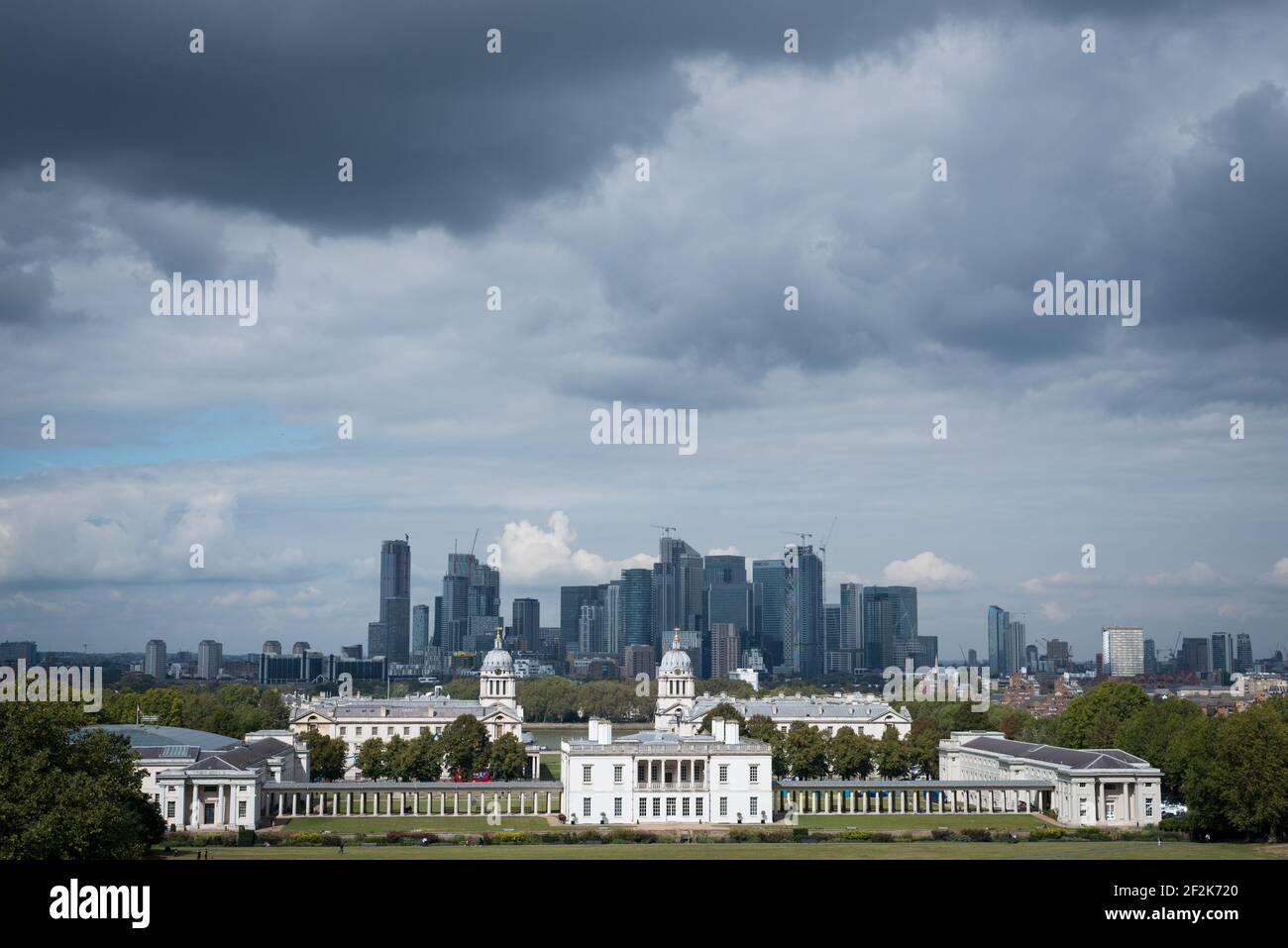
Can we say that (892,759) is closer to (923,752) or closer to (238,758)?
(923,752)

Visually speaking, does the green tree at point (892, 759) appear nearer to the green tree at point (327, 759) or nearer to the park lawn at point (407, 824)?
the park lawn at point (407, 824)

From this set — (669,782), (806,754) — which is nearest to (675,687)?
(806,754)

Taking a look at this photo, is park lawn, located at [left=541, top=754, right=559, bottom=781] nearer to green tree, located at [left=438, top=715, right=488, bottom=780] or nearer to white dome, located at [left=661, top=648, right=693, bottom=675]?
green tree, located at [left=438, top=715, right=488, bottom=780]

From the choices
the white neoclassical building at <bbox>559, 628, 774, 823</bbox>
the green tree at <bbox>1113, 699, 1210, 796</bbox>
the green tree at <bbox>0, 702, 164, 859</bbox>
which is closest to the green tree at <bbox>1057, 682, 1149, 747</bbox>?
the green tree at <bbox>1113, 699, 1210, 796</bbox>

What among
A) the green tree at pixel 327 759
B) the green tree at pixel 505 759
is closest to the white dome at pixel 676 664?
the green tree at pixel 327 759
